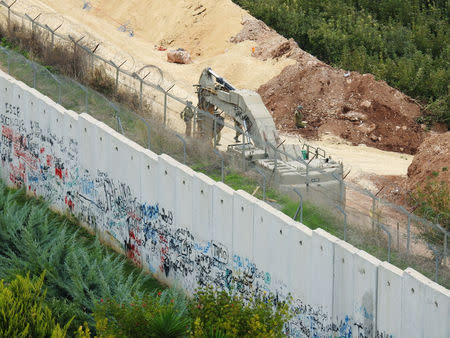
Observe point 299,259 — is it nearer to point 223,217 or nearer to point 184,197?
point 223,217

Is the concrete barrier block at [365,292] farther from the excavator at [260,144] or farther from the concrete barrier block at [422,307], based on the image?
the excavator at [260,144]

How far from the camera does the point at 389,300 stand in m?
15.8

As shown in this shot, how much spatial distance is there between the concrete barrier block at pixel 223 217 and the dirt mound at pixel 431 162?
1148 centimetres

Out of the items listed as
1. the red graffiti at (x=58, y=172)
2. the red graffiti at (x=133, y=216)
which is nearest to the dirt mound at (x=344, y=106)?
the red graffiti at (x=58, y=172)

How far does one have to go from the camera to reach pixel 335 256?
16906 mm

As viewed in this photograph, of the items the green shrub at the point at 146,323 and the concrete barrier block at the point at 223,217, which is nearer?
the green shrub at the point at 146,323

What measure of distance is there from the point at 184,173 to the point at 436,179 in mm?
11845

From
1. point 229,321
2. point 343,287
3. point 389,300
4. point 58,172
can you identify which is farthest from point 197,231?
point 229,321

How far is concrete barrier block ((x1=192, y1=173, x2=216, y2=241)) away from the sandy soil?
58.0 feet

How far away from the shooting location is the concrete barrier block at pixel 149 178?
21875 mm

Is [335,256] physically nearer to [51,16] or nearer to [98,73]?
[98,73]

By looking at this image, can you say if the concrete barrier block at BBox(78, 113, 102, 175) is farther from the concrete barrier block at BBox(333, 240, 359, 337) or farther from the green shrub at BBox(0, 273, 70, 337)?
the green shrub at BBox(0, 273, 70, 337)

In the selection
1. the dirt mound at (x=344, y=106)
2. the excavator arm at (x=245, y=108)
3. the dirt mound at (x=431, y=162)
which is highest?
the excavator arm at (x=245, y=108)

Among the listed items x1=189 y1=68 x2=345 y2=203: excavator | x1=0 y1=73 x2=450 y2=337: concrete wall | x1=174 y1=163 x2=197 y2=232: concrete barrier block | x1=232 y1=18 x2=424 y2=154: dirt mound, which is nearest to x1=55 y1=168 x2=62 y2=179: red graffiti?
x1=0 y1=73 x2=450 y2=337: concrete wall
